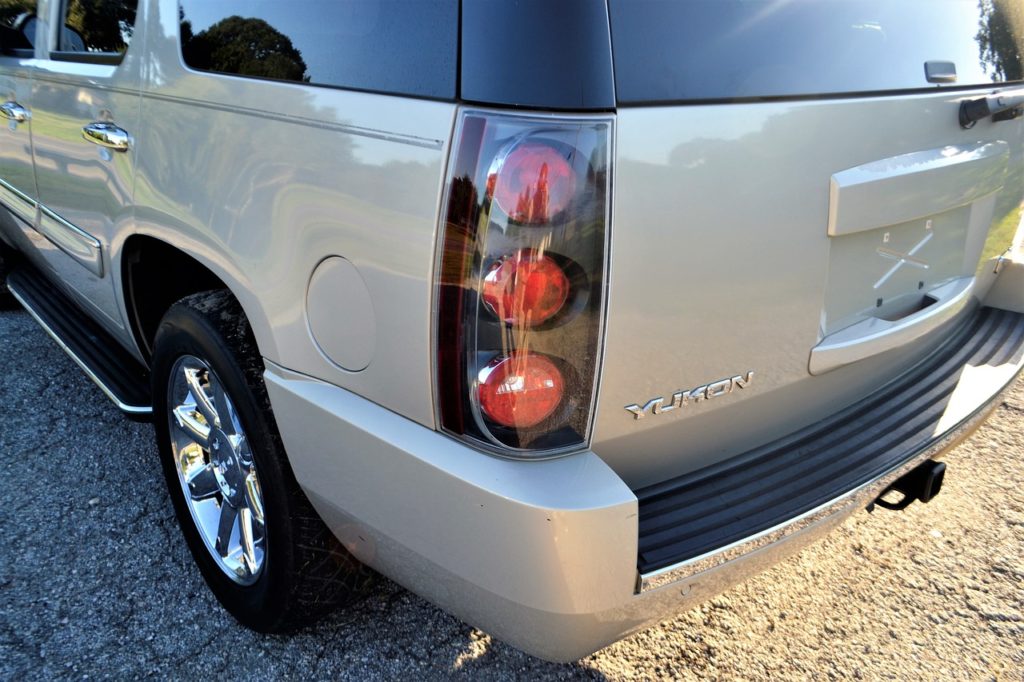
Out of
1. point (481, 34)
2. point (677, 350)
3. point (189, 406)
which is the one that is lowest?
point (189, 406)

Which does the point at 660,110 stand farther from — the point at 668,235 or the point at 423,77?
the point at 423,77

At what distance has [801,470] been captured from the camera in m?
1.83

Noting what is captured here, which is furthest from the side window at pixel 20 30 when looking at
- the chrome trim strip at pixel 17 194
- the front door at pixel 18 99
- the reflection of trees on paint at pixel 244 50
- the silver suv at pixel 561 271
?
the reflection of trees on paint at pixel 244 50

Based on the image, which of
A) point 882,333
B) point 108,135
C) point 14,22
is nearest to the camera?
point 882,333

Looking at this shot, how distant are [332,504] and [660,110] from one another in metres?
1.08

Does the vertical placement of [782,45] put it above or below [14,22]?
below

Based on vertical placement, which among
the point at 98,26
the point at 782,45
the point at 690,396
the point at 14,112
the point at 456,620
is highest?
the point at 98,26

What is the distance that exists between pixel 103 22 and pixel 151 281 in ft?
2.56

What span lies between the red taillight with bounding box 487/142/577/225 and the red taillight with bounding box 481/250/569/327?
7 centimetres

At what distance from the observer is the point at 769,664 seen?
2.26 m

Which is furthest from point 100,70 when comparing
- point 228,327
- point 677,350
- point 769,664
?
point 769,664

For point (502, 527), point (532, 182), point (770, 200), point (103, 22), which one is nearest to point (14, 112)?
point (103, 22)

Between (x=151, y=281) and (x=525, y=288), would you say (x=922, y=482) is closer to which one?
(x=525, y=288)

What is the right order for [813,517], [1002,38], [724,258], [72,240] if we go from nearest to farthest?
[724,258], [813,517], [1002,38], [72,240]
